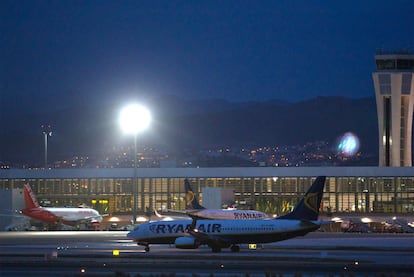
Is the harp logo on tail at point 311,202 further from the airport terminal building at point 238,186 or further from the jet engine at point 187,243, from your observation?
the airport terminal building at point 238,186

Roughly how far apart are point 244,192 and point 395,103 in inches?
1155

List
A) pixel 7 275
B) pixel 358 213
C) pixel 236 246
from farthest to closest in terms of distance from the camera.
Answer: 1. pixel 358 213
2. pixel 236 246
3. pixel 7 275

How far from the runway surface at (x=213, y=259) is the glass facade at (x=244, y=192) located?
58529 millimetres

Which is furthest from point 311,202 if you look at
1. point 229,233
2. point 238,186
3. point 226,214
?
point 238,186

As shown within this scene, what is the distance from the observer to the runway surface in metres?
55.8

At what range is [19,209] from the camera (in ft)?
429

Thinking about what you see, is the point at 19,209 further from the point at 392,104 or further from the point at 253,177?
the point at 392,104

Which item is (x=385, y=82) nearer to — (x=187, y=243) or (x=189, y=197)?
(x=189, y=197)

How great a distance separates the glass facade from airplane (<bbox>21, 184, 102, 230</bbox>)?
77.6ft

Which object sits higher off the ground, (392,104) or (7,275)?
Result: (392,104)

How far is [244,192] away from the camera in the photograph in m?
156

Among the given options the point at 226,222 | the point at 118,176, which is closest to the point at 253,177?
the point at 118,176

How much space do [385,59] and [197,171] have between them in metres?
36.4

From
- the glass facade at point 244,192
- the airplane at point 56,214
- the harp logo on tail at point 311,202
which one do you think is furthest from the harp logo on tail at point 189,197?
the harp logo on tail at point 311,202
